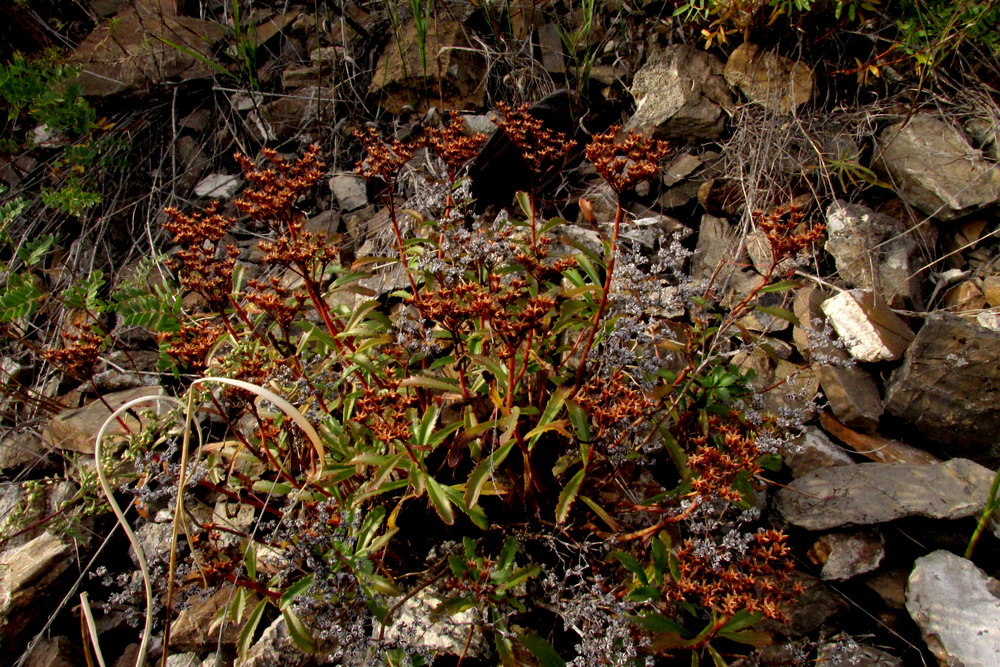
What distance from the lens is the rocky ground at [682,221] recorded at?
2281mm

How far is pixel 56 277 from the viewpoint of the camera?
12.6 ft

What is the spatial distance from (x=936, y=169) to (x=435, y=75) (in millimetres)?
2922

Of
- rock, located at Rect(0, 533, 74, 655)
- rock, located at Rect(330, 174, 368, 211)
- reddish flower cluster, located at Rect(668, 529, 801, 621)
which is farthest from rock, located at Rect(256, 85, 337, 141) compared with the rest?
reddish flower cluster, located at Rect(668, 529, 801, 621)

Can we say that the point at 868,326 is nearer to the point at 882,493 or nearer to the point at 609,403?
the point at 882,493

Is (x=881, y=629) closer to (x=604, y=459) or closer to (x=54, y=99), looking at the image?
(x=604, y=459)

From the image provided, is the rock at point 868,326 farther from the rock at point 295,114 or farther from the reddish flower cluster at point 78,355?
the rock at point 295,114

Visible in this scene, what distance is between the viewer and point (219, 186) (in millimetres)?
4180

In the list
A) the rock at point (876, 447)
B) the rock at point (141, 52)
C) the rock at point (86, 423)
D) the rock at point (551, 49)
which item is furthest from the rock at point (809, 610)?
the rock at point (141, 52)

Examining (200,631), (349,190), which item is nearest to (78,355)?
(200,631)

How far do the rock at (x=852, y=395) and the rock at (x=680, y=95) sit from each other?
1593mm

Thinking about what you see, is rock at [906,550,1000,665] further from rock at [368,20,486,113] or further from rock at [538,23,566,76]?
rock at [368,20,486,113]

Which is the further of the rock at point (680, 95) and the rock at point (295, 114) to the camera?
the rock at point (295, 114)

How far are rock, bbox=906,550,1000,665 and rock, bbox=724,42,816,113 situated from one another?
8.09 feet

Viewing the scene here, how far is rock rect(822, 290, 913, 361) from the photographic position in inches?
109
